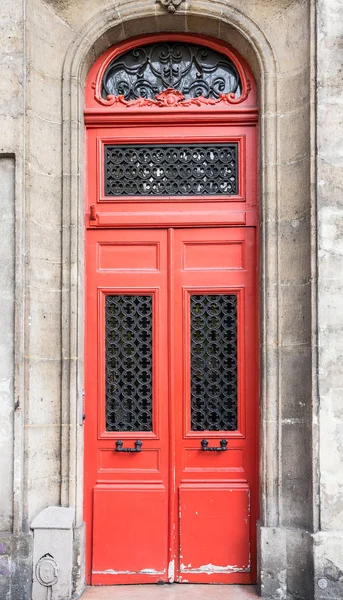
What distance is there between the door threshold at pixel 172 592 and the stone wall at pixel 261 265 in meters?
0.22

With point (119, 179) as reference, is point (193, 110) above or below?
above

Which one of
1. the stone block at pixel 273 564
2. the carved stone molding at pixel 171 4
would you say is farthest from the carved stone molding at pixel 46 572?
the carved stone molding at pixel 171 4

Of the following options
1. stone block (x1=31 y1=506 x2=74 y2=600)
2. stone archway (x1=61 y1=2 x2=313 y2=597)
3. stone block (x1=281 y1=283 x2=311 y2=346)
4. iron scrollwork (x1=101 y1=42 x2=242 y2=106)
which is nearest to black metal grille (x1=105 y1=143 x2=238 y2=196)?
stone archway (x1=61 y1=2 x2=313 y2=597)

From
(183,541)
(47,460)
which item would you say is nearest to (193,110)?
(47,460)

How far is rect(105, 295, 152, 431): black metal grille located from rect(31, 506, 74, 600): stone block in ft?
3.10

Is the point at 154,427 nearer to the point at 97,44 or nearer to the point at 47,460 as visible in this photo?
the point at 47,460

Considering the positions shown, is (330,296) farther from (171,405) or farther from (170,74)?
(170,74)

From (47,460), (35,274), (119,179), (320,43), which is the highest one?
(320,43)

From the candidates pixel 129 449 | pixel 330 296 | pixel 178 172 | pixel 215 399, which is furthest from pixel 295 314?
pixel 129 449

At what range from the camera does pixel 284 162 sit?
581 centimetres

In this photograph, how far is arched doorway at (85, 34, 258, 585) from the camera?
592 cm

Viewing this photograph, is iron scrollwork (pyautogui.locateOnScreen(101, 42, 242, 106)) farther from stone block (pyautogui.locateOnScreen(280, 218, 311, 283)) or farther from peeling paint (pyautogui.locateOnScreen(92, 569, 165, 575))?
peeling paint (pyautogui.locateOnScreen(92, 569, 165, 575))

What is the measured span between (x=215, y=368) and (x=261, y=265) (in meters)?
0.97

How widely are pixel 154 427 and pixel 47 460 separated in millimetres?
941
